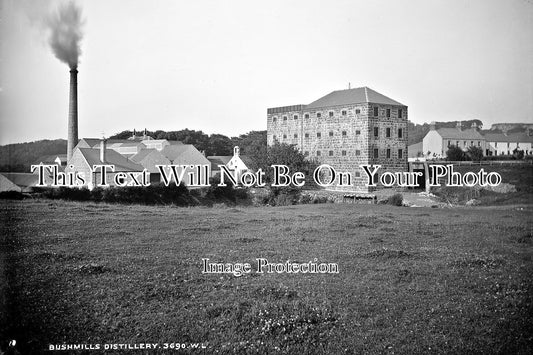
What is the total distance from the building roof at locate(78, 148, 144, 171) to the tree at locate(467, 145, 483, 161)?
7.06 m

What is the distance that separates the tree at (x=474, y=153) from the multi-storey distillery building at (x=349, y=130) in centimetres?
142

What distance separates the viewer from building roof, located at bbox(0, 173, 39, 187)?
319 inches

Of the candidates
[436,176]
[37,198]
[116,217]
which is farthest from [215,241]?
[436,176]

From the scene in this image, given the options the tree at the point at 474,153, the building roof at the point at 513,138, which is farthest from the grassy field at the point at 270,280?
the building roof at the point at 513,138

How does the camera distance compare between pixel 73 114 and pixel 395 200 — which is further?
pixel 395 200

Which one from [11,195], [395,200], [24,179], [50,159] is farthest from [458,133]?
[11,195]

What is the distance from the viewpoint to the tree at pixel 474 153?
978cm

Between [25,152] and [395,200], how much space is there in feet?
24.1

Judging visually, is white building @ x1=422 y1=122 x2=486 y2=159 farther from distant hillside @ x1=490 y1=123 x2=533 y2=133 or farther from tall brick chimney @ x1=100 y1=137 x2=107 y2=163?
tall brick chimney @ x1=100 y1=137 x2=107 y2=163

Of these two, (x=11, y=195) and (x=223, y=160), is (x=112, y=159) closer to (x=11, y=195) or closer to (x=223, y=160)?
(x=11, y=195)

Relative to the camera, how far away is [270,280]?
24.3 ft

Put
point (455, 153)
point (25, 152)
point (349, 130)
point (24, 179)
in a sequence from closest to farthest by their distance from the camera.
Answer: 1. point (25, 152)
2. point (24, 179)
3. point (455, 153)
4. point (349, 130)

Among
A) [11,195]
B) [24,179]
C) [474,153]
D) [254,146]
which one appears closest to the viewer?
[24,179]

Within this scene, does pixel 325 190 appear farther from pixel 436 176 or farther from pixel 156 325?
pixel 156 325
